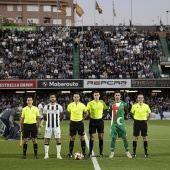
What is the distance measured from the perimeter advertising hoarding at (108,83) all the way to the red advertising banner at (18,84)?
5395mm

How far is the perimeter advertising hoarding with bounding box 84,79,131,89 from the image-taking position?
5666cm

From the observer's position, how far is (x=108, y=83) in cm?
5688

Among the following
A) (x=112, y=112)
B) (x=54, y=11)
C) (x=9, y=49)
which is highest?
(x=54, y=11)

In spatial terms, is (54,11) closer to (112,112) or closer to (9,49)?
(9,49)

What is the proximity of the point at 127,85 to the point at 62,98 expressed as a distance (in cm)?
666

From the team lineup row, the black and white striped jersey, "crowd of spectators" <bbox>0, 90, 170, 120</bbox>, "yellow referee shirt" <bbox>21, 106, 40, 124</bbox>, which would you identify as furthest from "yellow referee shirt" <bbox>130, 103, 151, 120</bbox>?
"crowd of spectators" <bbox>0, 90, 170, 120</bbox>

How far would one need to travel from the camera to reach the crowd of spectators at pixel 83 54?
2276 inches

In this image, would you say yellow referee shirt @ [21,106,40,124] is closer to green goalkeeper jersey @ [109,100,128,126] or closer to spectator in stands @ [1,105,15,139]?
green goalkeeper jersey @ [109,100,128,126]

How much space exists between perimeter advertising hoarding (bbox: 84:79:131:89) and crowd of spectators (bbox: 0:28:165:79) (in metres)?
0.71

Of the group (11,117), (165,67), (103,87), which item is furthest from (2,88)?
(11,117)

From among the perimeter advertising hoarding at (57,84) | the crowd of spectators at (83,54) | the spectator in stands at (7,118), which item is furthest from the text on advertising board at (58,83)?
the spectator in stands at (7,118)

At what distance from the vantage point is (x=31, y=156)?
1816cm

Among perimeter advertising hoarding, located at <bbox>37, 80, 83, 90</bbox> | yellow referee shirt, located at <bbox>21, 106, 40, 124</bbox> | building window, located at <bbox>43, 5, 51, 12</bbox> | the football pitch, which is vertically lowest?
the football pitch

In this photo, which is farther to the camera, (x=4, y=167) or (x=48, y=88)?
(x=48, y=88)
